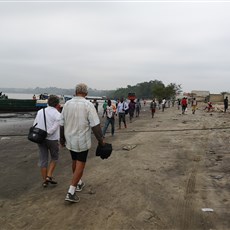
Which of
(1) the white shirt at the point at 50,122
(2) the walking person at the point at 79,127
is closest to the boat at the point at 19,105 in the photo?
(1) the white shirt at the point at 50,122

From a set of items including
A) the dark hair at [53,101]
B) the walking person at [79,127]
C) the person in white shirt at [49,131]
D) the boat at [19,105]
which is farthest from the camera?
the boat at [19,105]

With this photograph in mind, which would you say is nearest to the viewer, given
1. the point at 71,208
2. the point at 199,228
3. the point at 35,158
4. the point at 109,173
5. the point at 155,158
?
the point at 199,228

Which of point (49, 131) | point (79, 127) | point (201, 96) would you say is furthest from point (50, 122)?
point (201, 96)

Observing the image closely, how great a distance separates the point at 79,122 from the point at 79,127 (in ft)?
0.27

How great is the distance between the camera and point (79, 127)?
5.28 metres

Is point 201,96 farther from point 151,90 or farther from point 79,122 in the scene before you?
point 79,122

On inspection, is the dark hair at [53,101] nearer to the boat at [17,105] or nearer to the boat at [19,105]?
the boat at [19,105]

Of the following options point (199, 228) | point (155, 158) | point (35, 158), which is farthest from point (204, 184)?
point (35, 158)

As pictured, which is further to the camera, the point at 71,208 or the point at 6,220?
the point at 71,208

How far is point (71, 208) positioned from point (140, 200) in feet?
3.77

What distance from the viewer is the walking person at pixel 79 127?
5.24 meters

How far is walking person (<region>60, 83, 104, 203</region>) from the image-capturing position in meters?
5.24

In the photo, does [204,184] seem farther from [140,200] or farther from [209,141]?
[209,141]

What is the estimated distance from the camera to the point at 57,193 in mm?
5770
